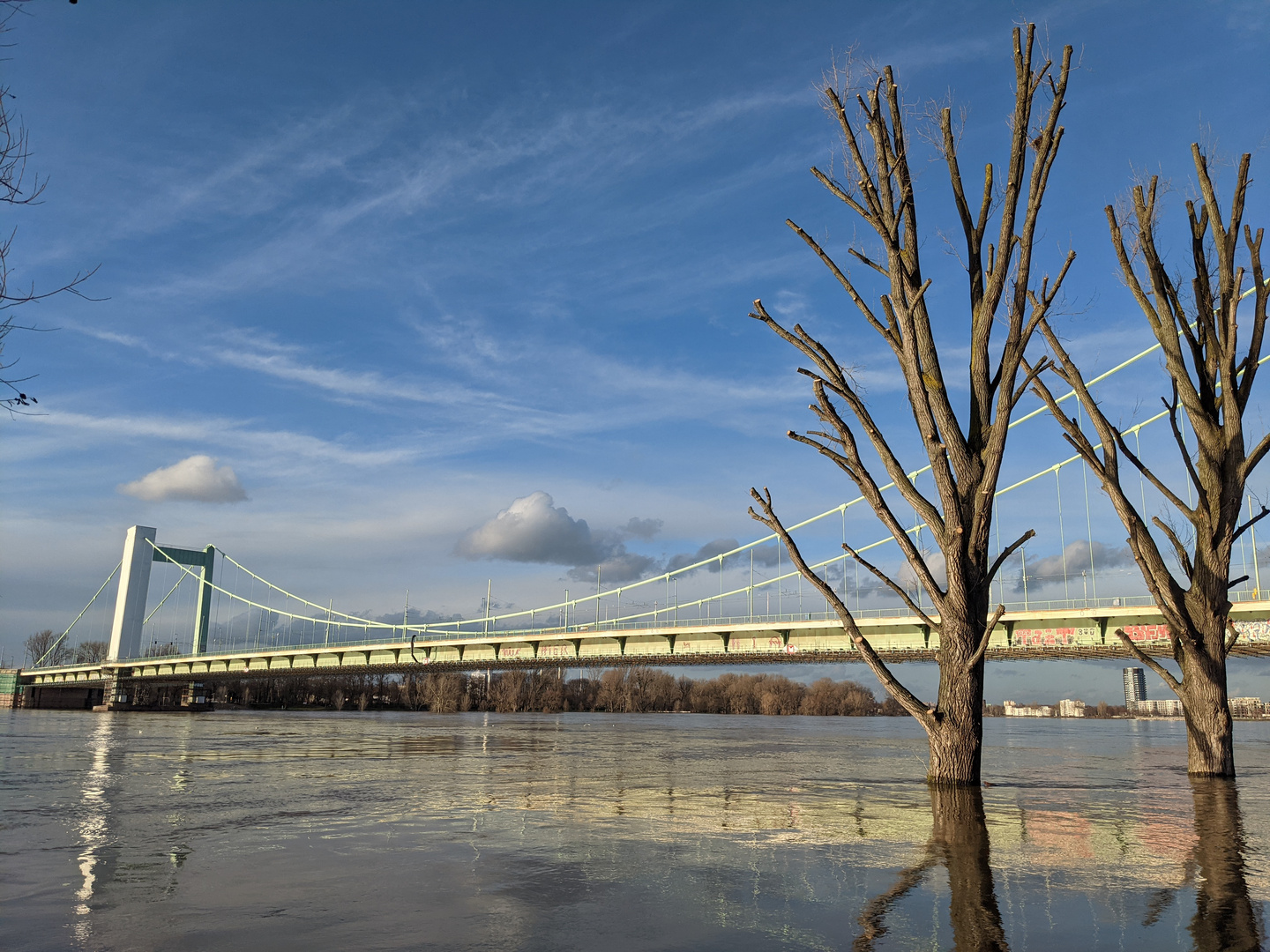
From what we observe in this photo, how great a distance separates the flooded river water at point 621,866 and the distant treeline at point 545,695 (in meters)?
99.4

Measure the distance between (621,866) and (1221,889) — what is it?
10.9 feet

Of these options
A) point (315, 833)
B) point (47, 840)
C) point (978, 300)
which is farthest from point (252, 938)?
point (978, 300)

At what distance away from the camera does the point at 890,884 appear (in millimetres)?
4645

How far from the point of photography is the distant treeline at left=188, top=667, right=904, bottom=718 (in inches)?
4375

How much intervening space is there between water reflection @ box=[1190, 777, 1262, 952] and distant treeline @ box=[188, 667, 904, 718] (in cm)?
10196

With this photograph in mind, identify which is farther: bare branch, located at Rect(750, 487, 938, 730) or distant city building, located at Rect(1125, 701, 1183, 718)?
distant city building, located at Rect(1125, 701, 1183, 718)

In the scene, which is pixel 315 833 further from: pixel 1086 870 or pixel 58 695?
pixel 58 695

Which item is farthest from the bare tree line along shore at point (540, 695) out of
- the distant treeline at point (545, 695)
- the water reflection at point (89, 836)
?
the water reflection at point (89, 836)

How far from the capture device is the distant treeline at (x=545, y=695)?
365 ft

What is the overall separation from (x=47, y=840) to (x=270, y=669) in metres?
80.2

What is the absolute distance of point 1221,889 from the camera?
4578 millimetres

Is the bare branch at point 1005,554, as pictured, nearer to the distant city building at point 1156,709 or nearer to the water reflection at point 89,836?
the water reflection at point 89,836

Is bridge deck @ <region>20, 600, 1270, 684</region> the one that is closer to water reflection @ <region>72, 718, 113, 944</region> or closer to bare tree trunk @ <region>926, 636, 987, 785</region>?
bare tree trunk @ <region>926, 636, 987, 785</region>

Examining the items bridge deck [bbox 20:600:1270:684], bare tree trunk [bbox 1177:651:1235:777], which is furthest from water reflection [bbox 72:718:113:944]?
bridge deck [bbox 20:600:1270:684]
